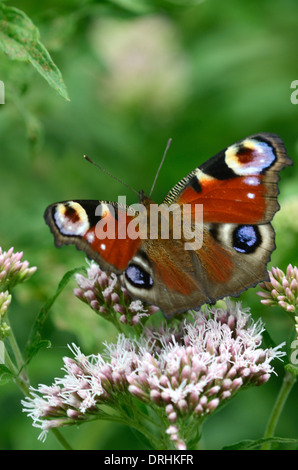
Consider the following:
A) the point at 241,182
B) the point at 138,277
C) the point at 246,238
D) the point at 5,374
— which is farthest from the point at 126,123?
the point at 5,374

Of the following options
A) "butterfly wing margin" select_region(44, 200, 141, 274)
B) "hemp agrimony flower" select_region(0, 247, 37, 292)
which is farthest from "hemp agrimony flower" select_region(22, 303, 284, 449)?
"hemp agrimony flower" select_region(0, 247, 37, 292)

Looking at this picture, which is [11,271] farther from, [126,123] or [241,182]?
[126,123]

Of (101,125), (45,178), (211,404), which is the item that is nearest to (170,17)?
(101,125)

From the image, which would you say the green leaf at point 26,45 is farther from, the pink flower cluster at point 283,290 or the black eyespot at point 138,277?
the pink flower cluster at point 283,290

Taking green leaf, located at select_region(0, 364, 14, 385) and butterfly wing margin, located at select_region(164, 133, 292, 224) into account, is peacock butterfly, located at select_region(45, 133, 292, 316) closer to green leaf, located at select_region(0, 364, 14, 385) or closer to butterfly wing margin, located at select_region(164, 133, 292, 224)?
butterfly wing margin, located at select_region(164, 133, 292, 224)

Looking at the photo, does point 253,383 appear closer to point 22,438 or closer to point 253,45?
point 22,438

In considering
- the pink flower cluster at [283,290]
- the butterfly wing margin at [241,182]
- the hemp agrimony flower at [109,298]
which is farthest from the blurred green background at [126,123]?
the butterfly wing margin at [241,182]

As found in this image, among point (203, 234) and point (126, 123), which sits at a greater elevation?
point (126, 123)
